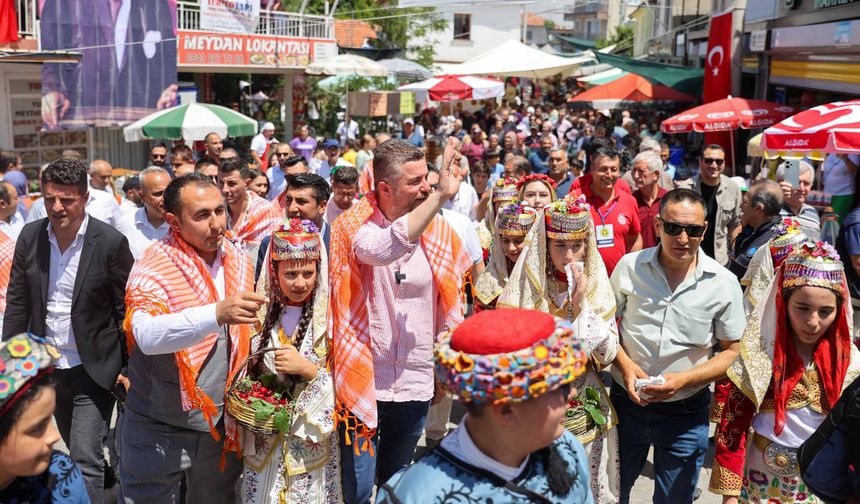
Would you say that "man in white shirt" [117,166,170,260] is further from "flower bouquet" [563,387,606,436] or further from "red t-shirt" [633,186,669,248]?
"red t-shirt" [633,186,669,248]

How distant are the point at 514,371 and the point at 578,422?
6.69 ft

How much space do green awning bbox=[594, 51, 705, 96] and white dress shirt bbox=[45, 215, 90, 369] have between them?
14.8 metres

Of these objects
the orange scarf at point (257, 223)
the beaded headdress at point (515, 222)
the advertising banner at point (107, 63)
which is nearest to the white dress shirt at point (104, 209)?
the orange scarf at point (257, 223)

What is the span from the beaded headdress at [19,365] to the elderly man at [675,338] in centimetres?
272

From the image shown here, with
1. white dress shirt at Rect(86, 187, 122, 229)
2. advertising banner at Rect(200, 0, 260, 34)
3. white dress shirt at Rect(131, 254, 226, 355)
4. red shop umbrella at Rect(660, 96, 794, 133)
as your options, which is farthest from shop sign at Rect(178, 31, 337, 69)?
white dress shirt at Rect(131, 254, 226, 355)

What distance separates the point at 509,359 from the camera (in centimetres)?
215

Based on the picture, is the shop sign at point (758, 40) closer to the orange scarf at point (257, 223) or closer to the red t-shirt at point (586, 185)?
the red t-shirt at point (586, 185)

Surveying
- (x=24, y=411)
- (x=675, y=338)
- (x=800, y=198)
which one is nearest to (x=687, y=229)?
(x=675, y=338)

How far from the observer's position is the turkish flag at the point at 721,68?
15721mm

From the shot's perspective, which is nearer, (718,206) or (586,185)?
(586,185)

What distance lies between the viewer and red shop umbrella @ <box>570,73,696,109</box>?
17.7 metres

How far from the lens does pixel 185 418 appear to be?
12.8 feet

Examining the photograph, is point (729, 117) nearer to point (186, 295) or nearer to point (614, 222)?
point (614, 222)

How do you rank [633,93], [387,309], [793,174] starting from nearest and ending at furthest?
[387,309], [793,174], [633,93]
